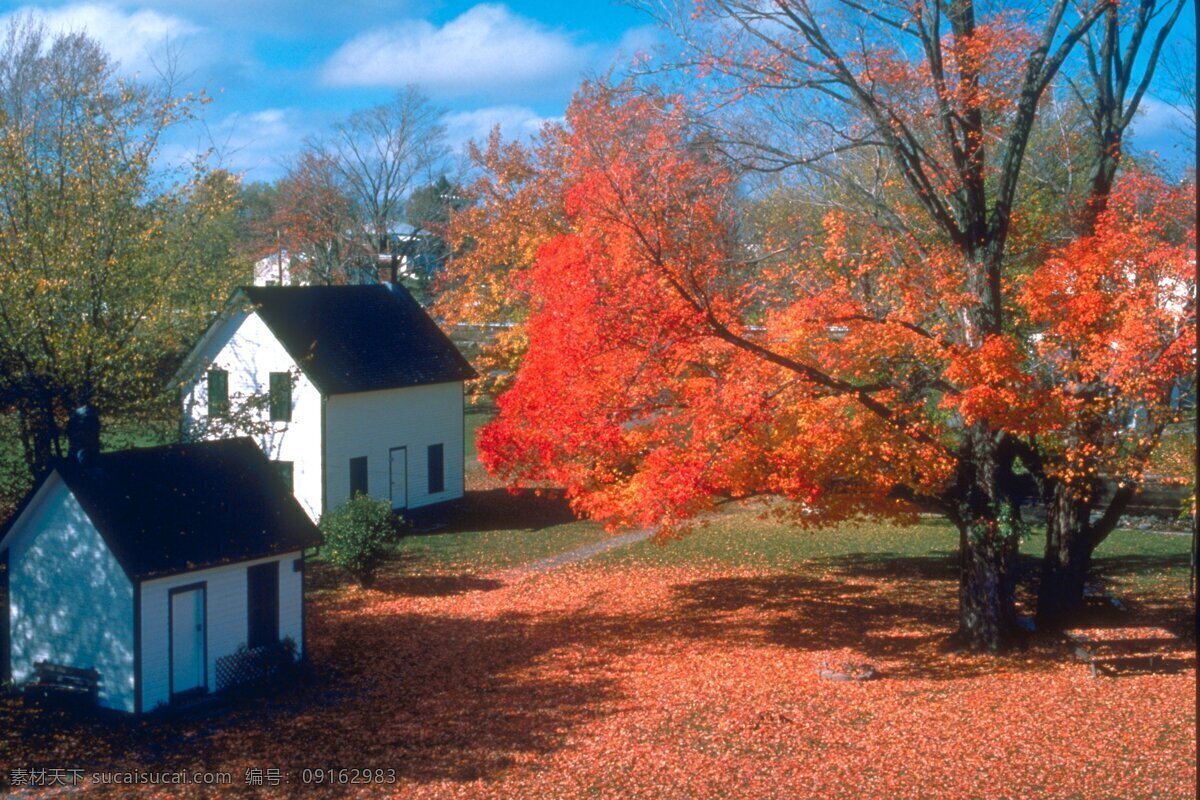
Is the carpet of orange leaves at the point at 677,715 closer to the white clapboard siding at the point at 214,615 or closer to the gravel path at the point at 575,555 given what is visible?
the white clapboard siding at the point at 214,615

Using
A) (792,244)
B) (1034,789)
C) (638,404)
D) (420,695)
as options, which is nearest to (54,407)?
(420,695)

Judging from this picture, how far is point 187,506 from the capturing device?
17.6 metres

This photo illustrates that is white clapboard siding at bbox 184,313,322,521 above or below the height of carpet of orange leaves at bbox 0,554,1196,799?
above

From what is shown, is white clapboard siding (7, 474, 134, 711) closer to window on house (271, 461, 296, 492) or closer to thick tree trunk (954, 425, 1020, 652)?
thick tree trunk (954, 425, 1020, 652)

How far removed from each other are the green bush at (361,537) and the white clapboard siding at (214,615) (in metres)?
5.56

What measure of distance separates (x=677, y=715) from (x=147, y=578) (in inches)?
315

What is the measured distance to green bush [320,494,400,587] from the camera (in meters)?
24.1

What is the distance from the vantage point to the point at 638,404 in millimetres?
17172

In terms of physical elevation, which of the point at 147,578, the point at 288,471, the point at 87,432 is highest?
the point at 87,432

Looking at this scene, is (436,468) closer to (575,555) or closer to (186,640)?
(575,555)

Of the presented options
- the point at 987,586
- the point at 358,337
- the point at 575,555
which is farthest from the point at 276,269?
the point at 987,586

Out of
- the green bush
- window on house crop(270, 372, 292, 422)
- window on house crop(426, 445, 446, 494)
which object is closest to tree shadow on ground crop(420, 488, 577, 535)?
window on house crop(426, 445, 446, 494)

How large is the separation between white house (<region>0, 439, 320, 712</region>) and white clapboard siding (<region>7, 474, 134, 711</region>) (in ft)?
0.05

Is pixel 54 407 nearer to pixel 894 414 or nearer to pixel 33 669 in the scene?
pixel 33 669
